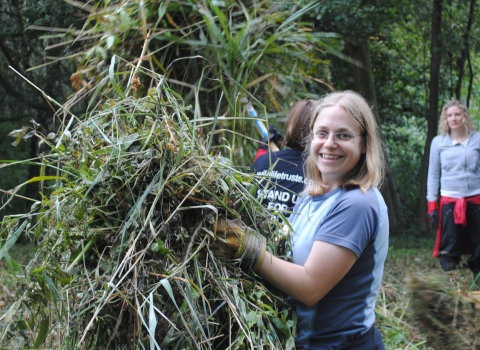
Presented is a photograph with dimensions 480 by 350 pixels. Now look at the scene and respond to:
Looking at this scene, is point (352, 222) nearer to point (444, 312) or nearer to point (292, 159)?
point (444, 312)

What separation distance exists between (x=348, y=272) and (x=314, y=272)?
0.14 metres

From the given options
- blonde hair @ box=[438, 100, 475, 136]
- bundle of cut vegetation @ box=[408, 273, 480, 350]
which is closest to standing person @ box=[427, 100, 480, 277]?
blonde hair @ box=[438, 100, 475, 136]

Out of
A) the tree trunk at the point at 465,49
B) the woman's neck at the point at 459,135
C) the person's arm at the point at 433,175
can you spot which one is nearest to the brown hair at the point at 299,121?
the woman's neck at the point at 459,135

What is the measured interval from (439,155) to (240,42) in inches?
143

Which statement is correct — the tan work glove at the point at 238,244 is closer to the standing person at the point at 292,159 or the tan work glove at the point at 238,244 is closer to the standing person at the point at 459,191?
the standing person at the point at 292,159

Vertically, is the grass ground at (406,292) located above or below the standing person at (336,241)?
below

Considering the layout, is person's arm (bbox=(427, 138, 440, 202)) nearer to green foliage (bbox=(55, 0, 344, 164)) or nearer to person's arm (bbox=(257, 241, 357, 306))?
green foliage (bbox=(55, 0, 344, 164))

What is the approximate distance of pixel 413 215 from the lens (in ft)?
43.5

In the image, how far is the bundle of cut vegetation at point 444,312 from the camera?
7.84 ft

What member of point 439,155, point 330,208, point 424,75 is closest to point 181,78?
point 330,208

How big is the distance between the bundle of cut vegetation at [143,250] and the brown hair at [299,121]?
1.61 m

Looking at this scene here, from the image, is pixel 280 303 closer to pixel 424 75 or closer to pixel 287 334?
pixel 287 334

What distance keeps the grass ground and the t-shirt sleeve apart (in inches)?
27.0

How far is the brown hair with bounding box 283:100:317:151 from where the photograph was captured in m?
3.56
